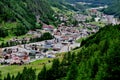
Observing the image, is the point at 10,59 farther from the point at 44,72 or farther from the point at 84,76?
the point at 84,76

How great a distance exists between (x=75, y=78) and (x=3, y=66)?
107 meters

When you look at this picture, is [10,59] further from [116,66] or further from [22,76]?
[116,66]

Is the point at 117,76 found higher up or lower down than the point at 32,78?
higher up

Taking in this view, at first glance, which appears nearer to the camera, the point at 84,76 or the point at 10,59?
the point at 84,76

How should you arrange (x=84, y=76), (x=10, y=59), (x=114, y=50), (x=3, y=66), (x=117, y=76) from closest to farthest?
(x=117, y=76)
(x=114, y=50)
(x=84, y=76)
(x=3, y=66)
(x=10, y=59)

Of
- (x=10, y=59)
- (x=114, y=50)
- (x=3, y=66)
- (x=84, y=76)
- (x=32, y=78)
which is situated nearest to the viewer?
(x=114, y=50)

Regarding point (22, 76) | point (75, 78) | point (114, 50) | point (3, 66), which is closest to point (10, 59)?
point (3, 66)

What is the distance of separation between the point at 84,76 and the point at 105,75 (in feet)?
34.2

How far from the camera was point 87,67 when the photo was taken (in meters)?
67.3

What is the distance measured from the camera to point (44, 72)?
97.6 metres

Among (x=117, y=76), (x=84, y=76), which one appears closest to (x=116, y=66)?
(x=117, y=76)

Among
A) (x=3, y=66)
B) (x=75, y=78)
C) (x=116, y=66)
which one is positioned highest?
(x=116, y=66)

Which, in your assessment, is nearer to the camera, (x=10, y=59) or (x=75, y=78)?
(x=75, y=78)

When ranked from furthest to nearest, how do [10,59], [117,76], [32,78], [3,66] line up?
[10,59] < [3,66] < [32,78] < [117,76]
